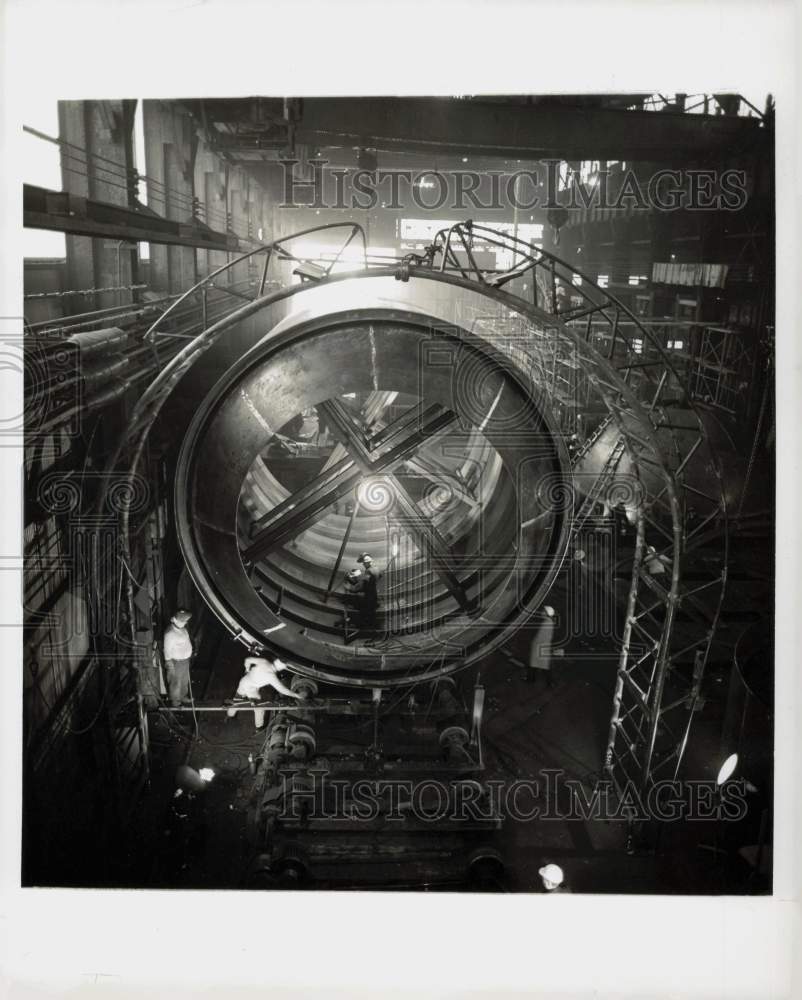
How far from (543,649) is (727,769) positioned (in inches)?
54.3

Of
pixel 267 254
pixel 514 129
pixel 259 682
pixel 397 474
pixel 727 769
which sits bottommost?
pixel 727 769

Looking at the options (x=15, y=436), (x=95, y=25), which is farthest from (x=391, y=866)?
(x=95, y=25)

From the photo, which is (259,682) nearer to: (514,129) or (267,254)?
(267,254)

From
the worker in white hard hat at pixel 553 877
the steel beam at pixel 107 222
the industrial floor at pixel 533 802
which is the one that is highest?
the steel beam at pixel 107 222

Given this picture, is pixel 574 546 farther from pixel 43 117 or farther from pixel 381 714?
pixel 43 117

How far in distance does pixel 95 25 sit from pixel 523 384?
130 inches

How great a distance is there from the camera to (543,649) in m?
5.07

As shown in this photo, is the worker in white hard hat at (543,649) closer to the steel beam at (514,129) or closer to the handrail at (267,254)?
the handrail at (267,254)

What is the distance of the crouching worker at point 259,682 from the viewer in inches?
195

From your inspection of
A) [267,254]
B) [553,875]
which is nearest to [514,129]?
[267,254]

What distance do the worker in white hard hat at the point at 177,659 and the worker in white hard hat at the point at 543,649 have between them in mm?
2487

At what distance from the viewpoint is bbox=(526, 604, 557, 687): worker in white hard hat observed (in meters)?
4.98

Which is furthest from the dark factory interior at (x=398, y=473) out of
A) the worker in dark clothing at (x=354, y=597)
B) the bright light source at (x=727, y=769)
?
the worker in dark clothing at (x=354, y=597)

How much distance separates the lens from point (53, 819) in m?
4.32
